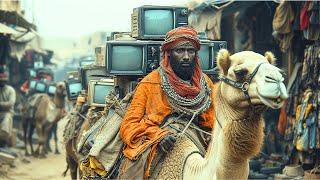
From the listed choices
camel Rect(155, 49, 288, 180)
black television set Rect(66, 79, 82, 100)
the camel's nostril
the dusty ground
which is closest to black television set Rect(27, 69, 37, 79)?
the dusty ground

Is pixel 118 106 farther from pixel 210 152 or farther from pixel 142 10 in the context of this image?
pixel 210 152

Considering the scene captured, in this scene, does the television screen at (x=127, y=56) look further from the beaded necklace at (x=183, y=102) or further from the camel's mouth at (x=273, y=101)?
the camel's mouth at (x=273, y=101)

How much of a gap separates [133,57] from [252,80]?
271 cm

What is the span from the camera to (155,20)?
7.12 meters

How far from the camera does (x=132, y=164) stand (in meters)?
5.64

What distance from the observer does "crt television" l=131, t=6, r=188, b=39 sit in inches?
280

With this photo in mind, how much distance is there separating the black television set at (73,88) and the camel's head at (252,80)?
770cm

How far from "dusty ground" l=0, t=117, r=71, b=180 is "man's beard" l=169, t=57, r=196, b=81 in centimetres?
881

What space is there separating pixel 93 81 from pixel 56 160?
29.6 feet

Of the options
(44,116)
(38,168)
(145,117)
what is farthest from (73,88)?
(145,117)

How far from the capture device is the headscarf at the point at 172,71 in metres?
5.74

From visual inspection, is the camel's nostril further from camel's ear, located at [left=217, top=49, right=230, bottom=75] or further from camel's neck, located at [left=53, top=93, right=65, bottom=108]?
camel's neck, located at [left=53, top=93, right=65, bottom=108]

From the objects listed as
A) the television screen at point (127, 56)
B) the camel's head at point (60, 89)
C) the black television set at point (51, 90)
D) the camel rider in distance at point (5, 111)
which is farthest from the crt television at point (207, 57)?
the black television set at point (51, 90)

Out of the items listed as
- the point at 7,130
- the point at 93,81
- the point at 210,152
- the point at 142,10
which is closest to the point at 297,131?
the point at 93,81
